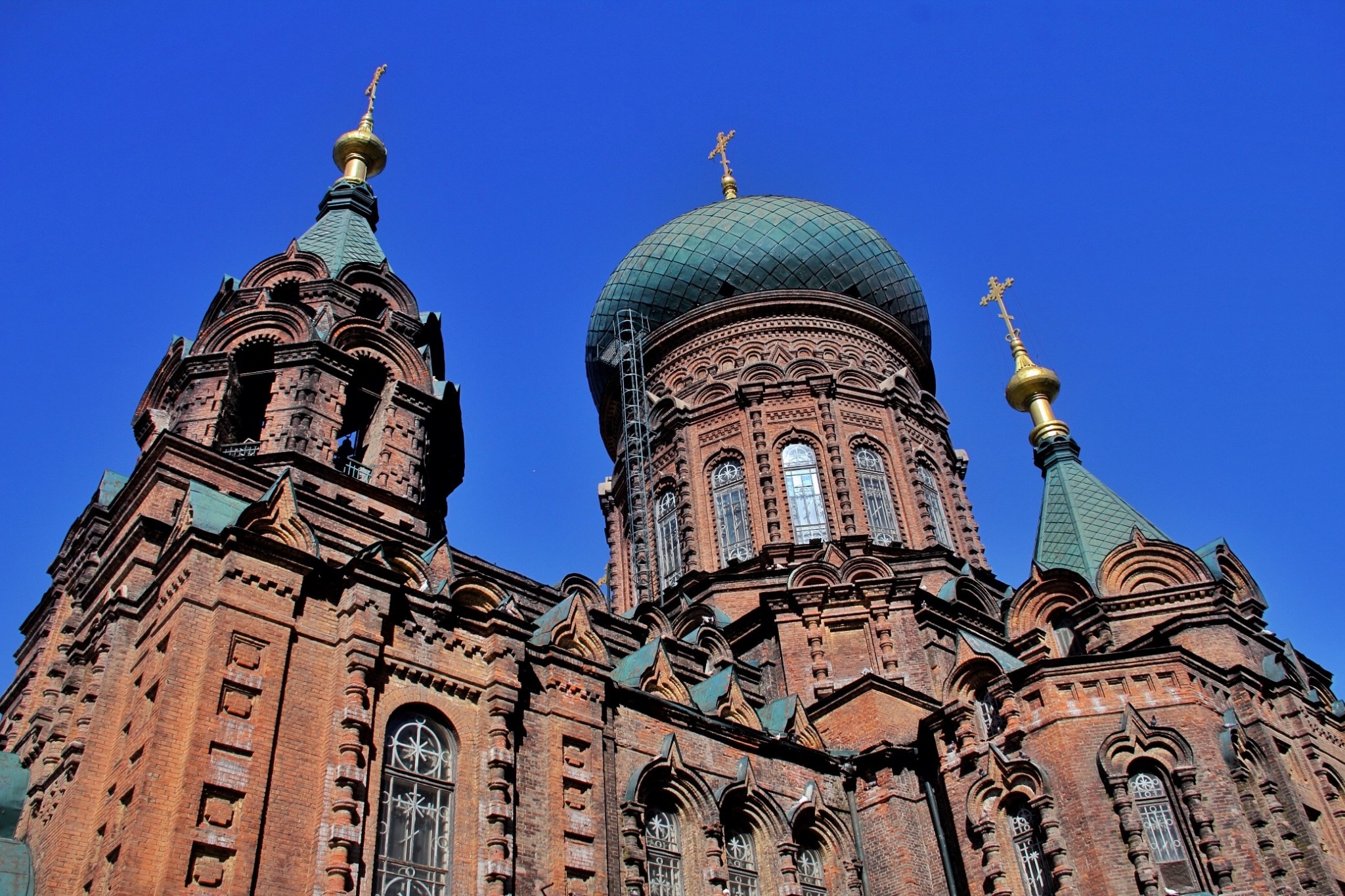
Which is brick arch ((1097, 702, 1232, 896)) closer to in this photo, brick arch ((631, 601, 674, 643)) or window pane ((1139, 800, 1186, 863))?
window pane ((1139, 800, 1186, 863))

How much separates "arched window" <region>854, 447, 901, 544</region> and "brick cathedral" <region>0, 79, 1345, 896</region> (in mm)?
65

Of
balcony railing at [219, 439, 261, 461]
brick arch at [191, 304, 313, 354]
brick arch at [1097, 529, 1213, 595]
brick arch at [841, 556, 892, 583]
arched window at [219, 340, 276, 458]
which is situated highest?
brick arch at [191, 304, 313, 354]

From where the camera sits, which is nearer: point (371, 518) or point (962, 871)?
point (962, 871)

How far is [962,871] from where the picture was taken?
13.5 m

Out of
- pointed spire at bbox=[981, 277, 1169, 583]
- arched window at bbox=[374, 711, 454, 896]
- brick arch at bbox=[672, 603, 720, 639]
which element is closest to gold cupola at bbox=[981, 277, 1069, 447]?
pointed spire at bbox=[981, 277, 1169, 583]

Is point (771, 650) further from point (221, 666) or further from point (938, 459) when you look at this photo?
point (221, 666)

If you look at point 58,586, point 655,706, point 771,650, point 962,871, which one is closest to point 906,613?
point 771,650

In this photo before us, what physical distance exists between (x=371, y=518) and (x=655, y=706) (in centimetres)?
445

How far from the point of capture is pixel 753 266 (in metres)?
23.7

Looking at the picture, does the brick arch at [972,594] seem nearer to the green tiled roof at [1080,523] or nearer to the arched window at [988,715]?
the green tiled roof at [1080,523]

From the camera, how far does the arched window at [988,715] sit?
46.2ft

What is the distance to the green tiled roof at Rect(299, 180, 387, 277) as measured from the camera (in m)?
19.6

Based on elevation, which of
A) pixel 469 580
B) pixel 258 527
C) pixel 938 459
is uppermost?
pixel 938 459

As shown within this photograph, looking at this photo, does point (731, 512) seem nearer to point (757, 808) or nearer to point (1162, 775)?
point (757, 808)
